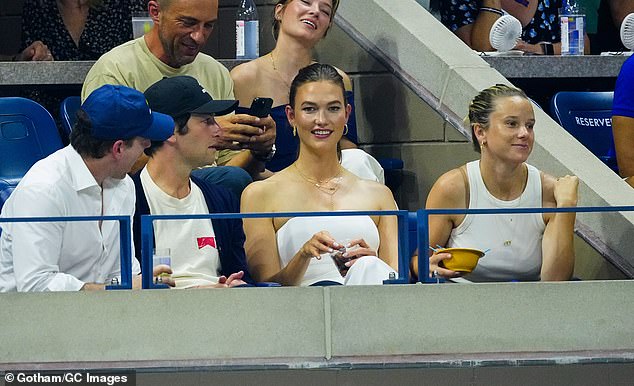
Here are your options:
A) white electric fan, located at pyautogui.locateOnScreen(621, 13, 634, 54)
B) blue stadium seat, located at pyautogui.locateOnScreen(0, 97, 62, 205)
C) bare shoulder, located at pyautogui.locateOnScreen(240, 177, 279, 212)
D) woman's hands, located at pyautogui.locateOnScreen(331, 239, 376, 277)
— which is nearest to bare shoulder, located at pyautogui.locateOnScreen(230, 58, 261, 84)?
blue stadium seat, located at pyautogui.locateOnScreen(0, 97, 62, 205)

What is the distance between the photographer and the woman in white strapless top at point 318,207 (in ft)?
14.5

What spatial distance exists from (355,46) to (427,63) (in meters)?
0.42

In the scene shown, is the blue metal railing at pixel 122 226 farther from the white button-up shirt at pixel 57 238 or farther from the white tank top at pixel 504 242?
the white tank top at pixel 504 242

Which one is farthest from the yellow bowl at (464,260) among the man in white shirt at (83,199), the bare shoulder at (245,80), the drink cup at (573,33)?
the drink cup at (573,33)

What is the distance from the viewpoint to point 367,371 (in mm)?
4371

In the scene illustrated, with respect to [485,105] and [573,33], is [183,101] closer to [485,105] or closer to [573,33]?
[485,105]

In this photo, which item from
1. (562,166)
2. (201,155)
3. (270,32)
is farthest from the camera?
(270,32)

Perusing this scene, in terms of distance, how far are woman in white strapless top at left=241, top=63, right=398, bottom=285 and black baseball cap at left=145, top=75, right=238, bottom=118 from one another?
0.30m

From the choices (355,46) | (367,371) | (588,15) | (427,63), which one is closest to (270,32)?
(355,46)

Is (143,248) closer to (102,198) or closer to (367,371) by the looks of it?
(102,198)

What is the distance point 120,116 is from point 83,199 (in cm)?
29

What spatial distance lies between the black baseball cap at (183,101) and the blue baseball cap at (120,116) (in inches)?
10.5

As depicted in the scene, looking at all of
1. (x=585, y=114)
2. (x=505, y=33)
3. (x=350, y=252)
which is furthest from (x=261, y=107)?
(x=585, y=114)

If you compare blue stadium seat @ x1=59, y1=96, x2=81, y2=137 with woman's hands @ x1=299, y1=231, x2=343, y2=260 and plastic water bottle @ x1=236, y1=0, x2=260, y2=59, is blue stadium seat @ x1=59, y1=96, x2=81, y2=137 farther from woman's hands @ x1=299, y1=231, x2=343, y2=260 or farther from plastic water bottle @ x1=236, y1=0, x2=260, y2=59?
woman's hands @ x1=299, y1=231, x2=343, y2=260
